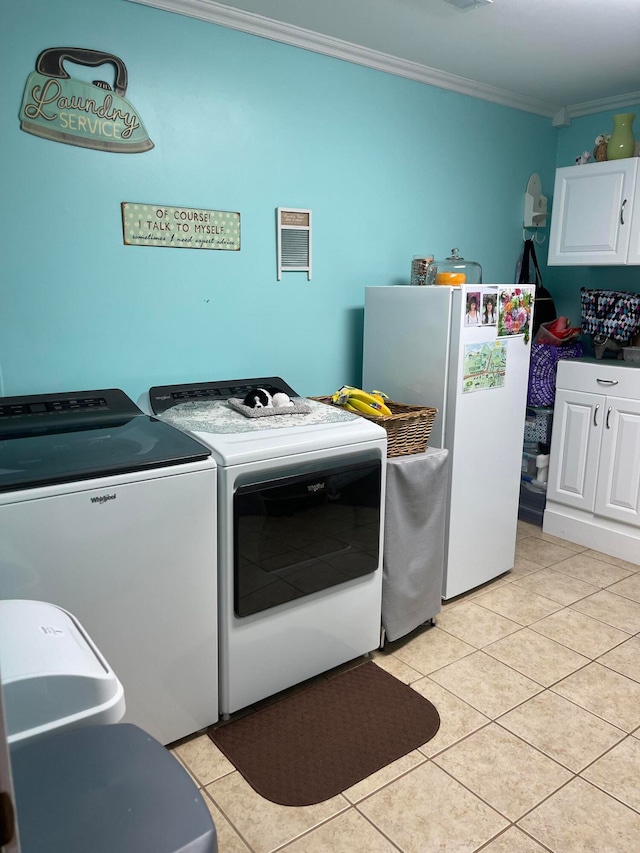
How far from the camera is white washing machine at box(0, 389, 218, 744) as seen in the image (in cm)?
170

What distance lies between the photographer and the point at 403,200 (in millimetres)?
3258

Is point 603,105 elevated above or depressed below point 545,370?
above

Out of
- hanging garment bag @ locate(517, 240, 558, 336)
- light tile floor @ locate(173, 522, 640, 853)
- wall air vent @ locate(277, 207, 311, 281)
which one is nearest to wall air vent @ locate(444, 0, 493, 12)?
wall air vent @ locate(277, 207, 311, 281)

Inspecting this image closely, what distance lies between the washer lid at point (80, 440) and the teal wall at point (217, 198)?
0.13 m

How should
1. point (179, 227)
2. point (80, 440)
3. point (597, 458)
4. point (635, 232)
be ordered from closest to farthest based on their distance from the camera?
point (80, 440)
point (179, 227)
point (635, 232)
point (597, 458)

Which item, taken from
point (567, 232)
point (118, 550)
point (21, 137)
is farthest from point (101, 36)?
point (567, 232)

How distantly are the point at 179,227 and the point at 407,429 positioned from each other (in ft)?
3.83

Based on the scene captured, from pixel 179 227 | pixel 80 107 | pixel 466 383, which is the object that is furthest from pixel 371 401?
pixel 80 107

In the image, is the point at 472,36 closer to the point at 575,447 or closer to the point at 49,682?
the point at 575,447

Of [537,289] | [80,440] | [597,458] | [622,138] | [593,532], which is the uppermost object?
[622,138]

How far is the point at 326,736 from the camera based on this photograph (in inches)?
83.9

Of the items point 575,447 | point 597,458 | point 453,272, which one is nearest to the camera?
point 453,272

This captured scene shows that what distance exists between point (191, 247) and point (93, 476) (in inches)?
45.9

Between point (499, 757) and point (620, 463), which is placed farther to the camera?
point (620, 463)
